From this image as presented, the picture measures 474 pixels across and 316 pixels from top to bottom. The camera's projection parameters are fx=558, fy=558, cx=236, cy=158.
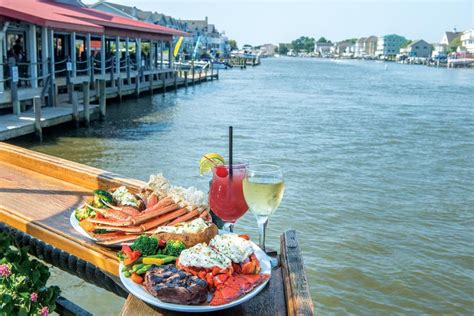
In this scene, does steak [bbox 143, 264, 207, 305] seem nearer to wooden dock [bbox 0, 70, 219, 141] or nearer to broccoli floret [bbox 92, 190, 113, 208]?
broccoli floret [bbox 92, 190, 113, 208]

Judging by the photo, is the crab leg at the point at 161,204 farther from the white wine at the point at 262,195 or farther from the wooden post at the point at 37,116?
the wooden post at the point at 37,116

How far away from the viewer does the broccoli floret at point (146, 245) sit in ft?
6.44

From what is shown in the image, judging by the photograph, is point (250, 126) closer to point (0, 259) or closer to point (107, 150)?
point (107, 150)

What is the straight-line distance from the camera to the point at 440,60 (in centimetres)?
12988

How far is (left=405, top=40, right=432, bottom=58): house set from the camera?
17312 centimetres

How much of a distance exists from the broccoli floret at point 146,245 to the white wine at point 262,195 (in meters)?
0.40

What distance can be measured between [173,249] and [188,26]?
359 ft

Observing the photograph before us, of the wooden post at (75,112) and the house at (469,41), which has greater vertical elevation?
the house at (469,41)

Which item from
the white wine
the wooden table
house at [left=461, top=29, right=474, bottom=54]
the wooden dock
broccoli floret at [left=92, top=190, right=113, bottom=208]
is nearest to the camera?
the wooden table

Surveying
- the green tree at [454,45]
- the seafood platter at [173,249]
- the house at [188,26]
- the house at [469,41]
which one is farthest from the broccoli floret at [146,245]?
the green tree at [454,45]

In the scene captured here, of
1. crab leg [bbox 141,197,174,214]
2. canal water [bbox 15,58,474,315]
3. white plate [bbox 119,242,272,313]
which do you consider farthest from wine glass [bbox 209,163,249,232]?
canal water [bbox 15,58,474,315]

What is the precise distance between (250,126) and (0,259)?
1838 centimetres

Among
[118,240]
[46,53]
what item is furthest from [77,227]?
[46,53]

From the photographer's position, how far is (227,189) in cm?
228
